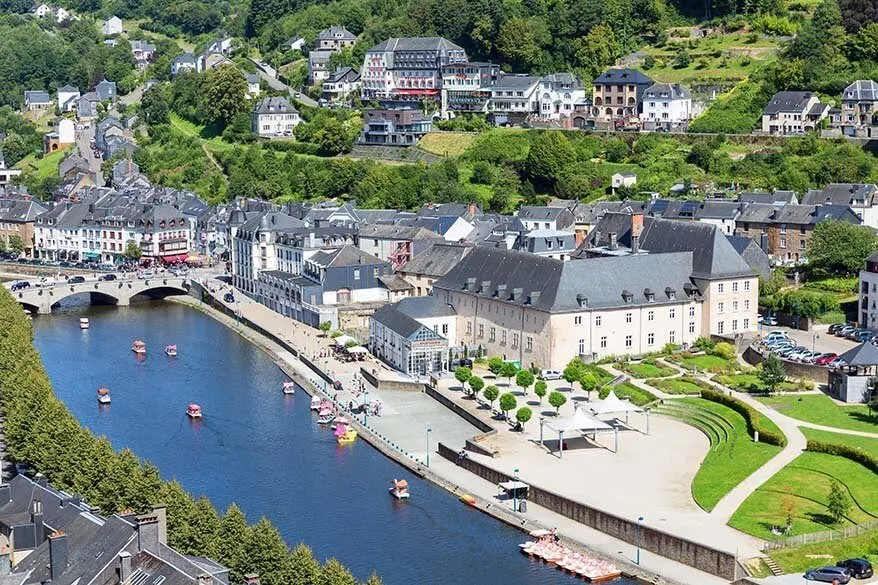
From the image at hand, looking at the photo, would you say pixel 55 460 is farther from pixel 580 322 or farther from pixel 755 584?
pixel 580 322

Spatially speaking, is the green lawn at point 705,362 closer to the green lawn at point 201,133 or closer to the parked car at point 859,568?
the parked car at point 859,568

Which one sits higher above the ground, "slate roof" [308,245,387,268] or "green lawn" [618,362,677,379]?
"slate roof" [308,245,387,268]

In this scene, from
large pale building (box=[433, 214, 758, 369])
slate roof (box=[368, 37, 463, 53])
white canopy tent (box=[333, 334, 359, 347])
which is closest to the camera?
large pale building (box=[433, 214, 758, 369])

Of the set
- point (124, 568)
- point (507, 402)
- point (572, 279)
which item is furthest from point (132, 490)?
point (572, 279)

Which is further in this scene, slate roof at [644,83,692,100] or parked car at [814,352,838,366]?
slate roof at [644,83,692,100]

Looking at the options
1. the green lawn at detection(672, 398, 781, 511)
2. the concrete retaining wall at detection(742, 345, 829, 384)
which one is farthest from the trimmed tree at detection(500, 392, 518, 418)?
the concrete retaining wall at detection(742, 345, 829, 384)

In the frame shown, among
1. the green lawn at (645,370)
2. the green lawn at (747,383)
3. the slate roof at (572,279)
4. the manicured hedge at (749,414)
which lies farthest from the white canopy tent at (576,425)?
the slate roof at (572,279)

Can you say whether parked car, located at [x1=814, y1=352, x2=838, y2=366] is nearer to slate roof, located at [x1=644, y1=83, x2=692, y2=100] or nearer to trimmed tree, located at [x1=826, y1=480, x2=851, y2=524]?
trimmed tree, located at [x1=826, y1=480, x2=851, y2=524]
